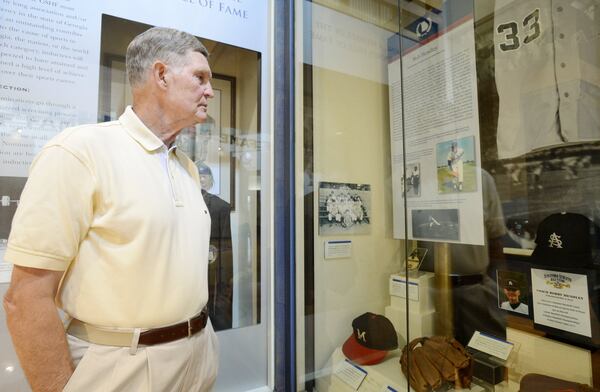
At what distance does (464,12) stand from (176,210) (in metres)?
1.73

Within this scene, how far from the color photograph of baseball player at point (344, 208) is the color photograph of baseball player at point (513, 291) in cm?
72

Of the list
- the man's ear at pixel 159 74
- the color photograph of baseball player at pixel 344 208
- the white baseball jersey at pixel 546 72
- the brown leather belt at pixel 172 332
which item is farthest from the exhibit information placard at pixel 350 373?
the man's ear at pixel 159 74

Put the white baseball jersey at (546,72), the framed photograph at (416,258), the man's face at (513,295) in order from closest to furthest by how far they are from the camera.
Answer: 1. the white baseball jersey at (546,72)
2. the man's face at (513,295)
3. the framed photograph at (416,258)

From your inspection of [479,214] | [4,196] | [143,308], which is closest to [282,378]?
[143,308]

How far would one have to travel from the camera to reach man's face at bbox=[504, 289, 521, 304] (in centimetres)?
158

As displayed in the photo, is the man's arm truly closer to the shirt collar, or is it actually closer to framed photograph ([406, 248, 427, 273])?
the shirt collar

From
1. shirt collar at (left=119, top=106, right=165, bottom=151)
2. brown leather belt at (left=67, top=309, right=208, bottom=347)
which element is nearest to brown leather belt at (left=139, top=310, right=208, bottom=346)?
brown leather belt at (left=67, top=309, right=208, bottom=347)

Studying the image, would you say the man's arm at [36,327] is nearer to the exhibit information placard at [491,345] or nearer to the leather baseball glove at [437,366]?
the leather baseball glove at [437,366]

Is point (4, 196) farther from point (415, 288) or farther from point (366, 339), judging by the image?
point (415, 288)

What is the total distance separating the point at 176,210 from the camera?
941 millimetres

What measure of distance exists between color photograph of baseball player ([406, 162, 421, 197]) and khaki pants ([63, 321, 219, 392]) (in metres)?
1.40

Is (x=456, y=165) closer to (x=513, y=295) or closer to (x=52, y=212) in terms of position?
(x=513, y=295)

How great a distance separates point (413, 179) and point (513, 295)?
0.74 m

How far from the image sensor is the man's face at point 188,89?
100cm
